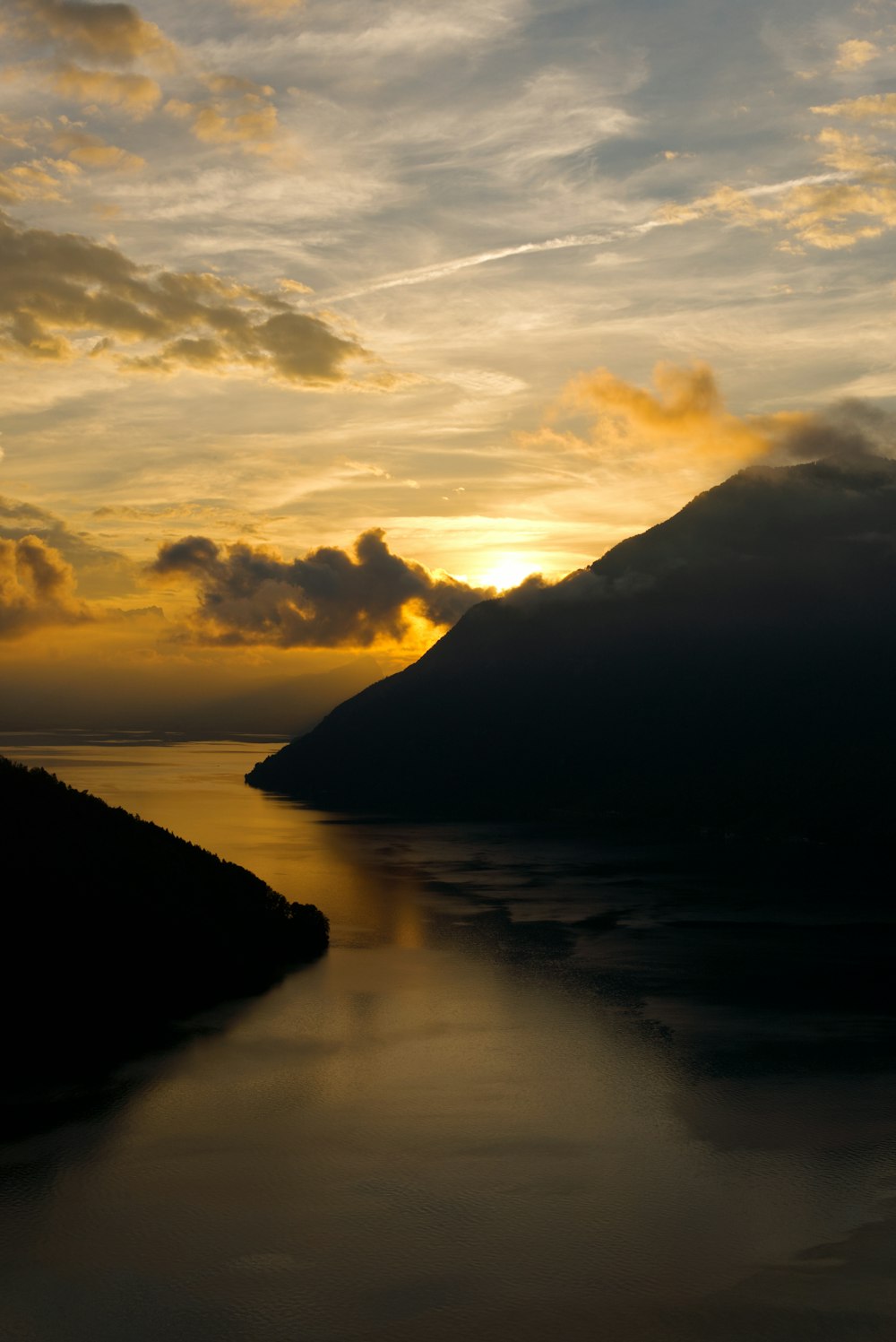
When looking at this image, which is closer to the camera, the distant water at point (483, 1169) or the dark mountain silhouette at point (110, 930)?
the distant water at point (483, 1169)

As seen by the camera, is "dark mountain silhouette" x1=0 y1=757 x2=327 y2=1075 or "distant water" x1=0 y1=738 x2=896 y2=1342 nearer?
"distant water" x1=0 y1=738 x2=896 y2=1342

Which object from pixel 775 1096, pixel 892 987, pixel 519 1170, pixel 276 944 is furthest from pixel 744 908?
pixel 519 1170

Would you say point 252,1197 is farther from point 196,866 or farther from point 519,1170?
point 196,866

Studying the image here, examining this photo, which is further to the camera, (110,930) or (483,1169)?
(110,930)

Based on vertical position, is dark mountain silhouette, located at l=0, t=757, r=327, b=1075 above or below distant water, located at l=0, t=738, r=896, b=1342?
above

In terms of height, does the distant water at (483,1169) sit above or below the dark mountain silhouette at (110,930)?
below

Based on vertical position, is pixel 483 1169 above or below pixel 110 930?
below
